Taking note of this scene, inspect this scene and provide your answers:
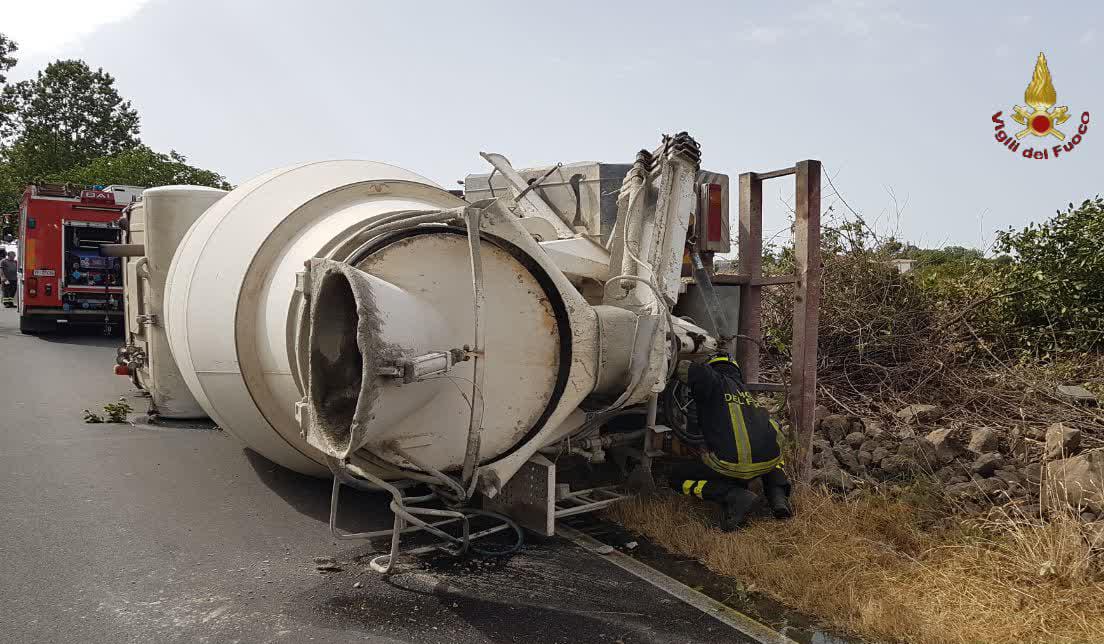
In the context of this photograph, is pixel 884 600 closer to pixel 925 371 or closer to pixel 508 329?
pixel 508 329

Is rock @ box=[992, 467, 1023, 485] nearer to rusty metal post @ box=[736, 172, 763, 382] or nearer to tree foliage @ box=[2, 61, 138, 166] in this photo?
rusty metal post @ box=[736, 172, 763, 382]

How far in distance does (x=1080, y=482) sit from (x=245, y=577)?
411 centimetres

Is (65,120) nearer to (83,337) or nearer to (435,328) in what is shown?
(83,337)

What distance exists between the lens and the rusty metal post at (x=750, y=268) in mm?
5312

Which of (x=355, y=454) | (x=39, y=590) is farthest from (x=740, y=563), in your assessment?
(x=39, y=590)

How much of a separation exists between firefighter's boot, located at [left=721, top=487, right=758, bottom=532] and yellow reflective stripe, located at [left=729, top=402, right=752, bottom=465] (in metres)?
0.16

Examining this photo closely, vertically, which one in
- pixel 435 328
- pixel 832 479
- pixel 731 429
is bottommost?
pixel 832 479

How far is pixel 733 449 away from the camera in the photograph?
13.9 feet

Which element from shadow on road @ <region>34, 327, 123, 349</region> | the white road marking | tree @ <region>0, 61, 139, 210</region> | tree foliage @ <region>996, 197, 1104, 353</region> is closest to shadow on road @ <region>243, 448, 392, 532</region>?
the white road marking

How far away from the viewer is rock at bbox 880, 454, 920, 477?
4770 mm

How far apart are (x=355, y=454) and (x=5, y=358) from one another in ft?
32.3

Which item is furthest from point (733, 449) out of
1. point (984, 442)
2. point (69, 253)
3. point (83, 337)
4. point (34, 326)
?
point (34, 326)

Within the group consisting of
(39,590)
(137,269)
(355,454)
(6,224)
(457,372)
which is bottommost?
(39,590)

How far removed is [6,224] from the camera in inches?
666
